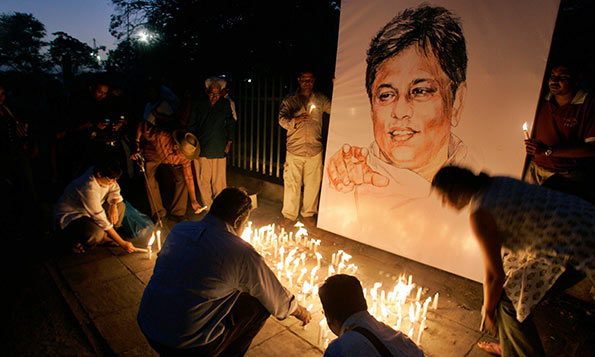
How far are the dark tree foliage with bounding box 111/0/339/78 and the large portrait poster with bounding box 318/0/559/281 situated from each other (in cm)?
293

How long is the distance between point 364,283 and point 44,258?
4300mm

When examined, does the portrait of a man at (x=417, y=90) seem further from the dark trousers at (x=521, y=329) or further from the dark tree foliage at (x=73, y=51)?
the dark tree foliage at (x=73, y=51)

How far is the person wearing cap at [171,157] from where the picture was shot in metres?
5.65

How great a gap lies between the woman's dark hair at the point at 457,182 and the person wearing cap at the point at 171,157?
14.4 ft

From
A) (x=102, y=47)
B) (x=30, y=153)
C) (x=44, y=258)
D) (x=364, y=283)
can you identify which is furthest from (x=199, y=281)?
(x=102, y=47)

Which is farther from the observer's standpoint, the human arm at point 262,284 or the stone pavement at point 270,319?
the stone pavement at point 270,319

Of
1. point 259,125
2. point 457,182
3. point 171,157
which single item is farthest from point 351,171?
point 259,125

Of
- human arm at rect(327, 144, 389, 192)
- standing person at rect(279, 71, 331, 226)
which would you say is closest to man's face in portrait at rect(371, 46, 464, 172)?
human arm at rect(327, 144, 389, 192)

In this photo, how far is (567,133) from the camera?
3492 millimetres

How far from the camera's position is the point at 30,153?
237 inches

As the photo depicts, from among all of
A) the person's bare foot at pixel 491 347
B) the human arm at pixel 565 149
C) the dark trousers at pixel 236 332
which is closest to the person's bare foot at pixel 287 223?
the dark trousers at pixel 236 332

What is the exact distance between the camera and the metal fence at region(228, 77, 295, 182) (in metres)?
7.23

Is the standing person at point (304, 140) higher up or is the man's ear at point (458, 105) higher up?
the man's ear at point (458, 105)

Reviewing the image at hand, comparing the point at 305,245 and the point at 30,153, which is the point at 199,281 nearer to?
the point at 305,245
